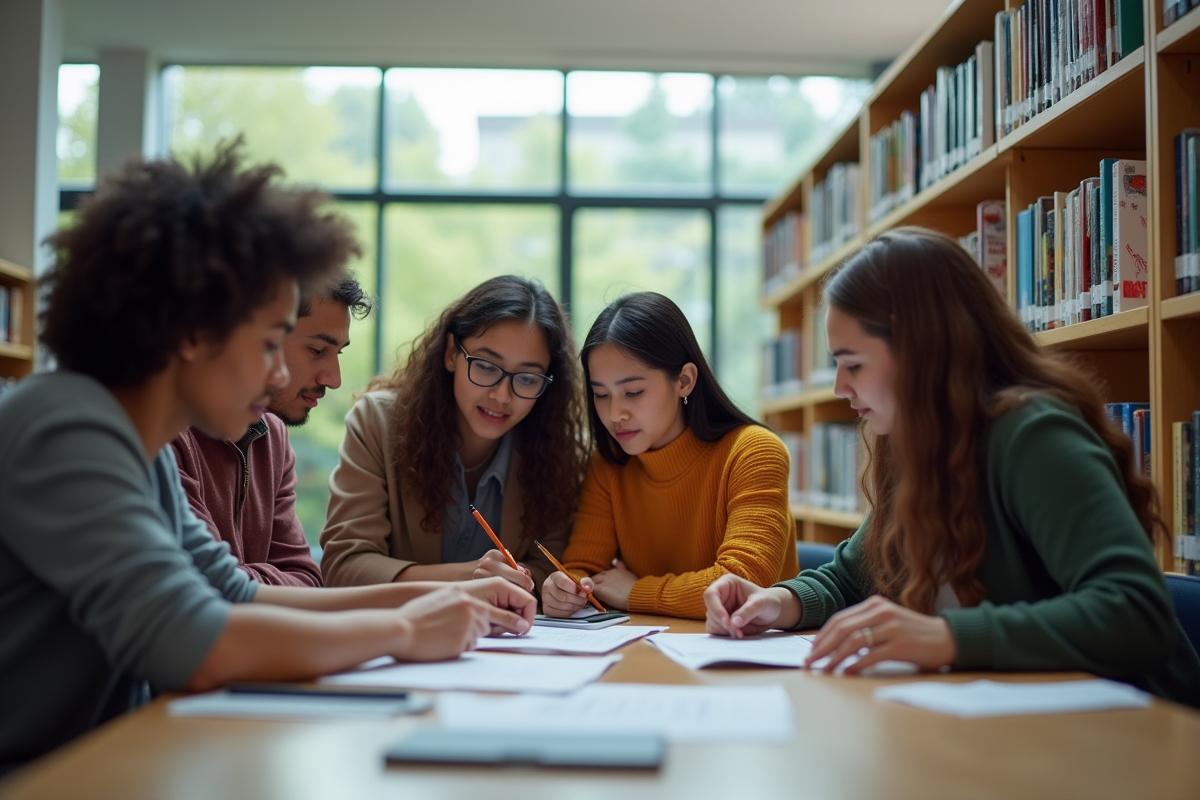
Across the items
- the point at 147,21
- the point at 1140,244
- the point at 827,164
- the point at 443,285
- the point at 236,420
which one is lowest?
the point at 236,420

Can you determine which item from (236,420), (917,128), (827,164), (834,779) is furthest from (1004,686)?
(827,164)

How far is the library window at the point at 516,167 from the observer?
537 centimetres

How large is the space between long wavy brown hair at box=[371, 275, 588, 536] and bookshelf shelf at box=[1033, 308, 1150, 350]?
106cm

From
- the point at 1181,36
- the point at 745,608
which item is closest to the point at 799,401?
the point at 1181,36

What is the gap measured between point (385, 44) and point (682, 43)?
1.50m

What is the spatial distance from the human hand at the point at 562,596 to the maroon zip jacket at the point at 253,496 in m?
0.48

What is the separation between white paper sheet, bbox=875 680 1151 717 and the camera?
3.10 ft

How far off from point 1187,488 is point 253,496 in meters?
1.77

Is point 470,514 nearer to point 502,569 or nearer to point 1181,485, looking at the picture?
point 502,569

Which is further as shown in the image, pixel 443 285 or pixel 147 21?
pixel 443 285

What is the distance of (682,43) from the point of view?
5047mm

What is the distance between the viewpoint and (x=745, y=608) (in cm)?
144

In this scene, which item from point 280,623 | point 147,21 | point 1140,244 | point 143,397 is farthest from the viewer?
point 147,21

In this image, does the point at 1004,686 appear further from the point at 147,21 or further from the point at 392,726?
the point at 147,21
